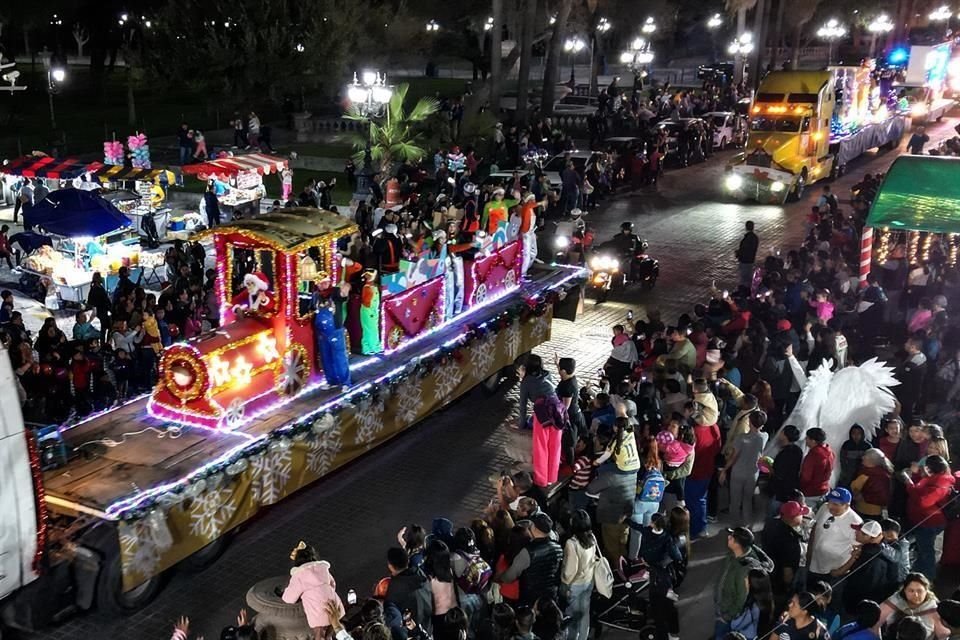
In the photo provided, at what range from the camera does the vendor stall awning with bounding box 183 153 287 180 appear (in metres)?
24.9

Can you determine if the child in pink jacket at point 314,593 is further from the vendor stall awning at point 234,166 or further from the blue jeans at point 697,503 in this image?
the vendor stall awning at point 234,166

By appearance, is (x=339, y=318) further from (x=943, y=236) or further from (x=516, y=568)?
(x=943, y=236)

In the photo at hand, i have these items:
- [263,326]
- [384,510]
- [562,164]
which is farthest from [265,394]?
[562,164]

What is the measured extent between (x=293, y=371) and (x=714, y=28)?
187 ft

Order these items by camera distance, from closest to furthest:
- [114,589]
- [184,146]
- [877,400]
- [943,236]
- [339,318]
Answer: [114,589], [877,400], [339,318], [943,236], [184,146]

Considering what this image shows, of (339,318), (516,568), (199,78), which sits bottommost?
(516,568)

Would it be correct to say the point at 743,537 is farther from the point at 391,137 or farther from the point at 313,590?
the point at 391,137

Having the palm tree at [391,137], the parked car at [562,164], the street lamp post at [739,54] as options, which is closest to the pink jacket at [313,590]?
the palm tree at [391,137]

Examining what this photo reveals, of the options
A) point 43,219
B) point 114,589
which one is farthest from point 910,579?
point 43,219

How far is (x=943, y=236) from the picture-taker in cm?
1894

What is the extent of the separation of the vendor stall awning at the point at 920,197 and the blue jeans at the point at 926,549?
7.26 meters

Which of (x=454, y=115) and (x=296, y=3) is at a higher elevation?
(x=296, y=3)

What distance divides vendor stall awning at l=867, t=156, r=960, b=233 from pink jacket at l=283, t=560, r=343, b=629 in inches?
456

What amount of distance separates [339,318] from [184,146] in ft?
72.9
